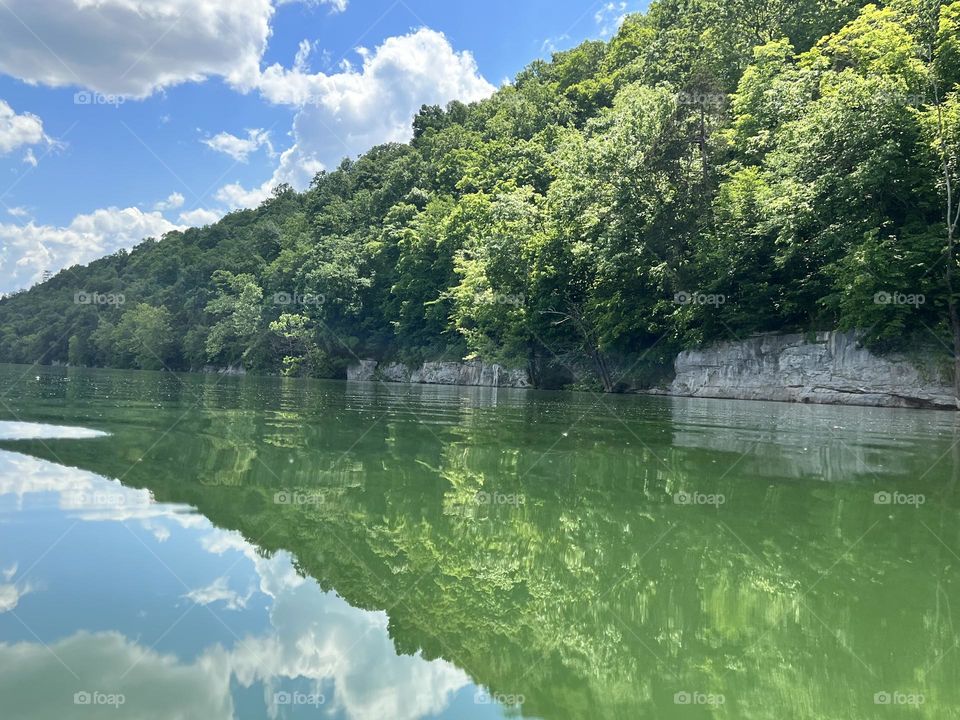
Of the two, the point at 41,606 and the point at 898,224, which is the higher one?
the point at 898,224

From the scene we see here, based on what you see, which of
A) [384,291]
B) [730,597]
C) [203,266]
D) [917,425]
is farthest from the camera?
[203,266]

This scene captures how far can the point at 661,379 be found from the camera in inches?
1570

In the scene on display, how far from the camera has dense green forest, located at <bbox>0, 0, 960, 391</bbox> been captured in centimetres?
2634

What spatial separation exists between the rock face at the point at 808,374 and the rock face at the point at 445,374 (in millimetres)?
18442

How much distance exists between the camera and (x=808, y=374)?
2992 cm

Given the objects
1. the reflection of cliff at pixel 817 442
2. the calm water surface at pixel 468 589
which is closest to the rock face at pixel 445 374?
the reflection of cliff at pixel 817 442

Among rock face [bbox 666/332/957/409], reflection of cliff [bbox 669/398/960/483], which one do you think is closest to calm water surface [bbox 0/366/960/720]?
reflection of cliff [bbox 669/398/960/483]

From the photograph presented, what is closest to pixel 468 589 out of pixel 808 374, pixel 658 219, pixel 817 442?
pixel 817 442

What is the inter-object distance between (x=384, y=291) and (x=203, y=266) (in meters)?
48.6

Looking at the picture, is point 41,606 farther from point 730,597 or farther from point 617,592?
point 730,597

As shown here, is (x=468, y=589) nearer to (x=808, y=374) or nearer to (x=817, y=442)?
(x=817, y=442)

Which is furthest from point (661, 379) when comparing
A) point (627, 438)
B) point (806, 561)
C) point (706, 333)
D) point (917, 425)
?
point (806, 561)

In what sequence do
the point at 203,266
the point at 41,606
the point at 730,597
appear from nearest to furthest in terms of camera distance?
the point at 41,606
the point at 730,597
the point at 203,266

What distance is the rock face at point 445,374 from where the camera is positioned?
177 feet
